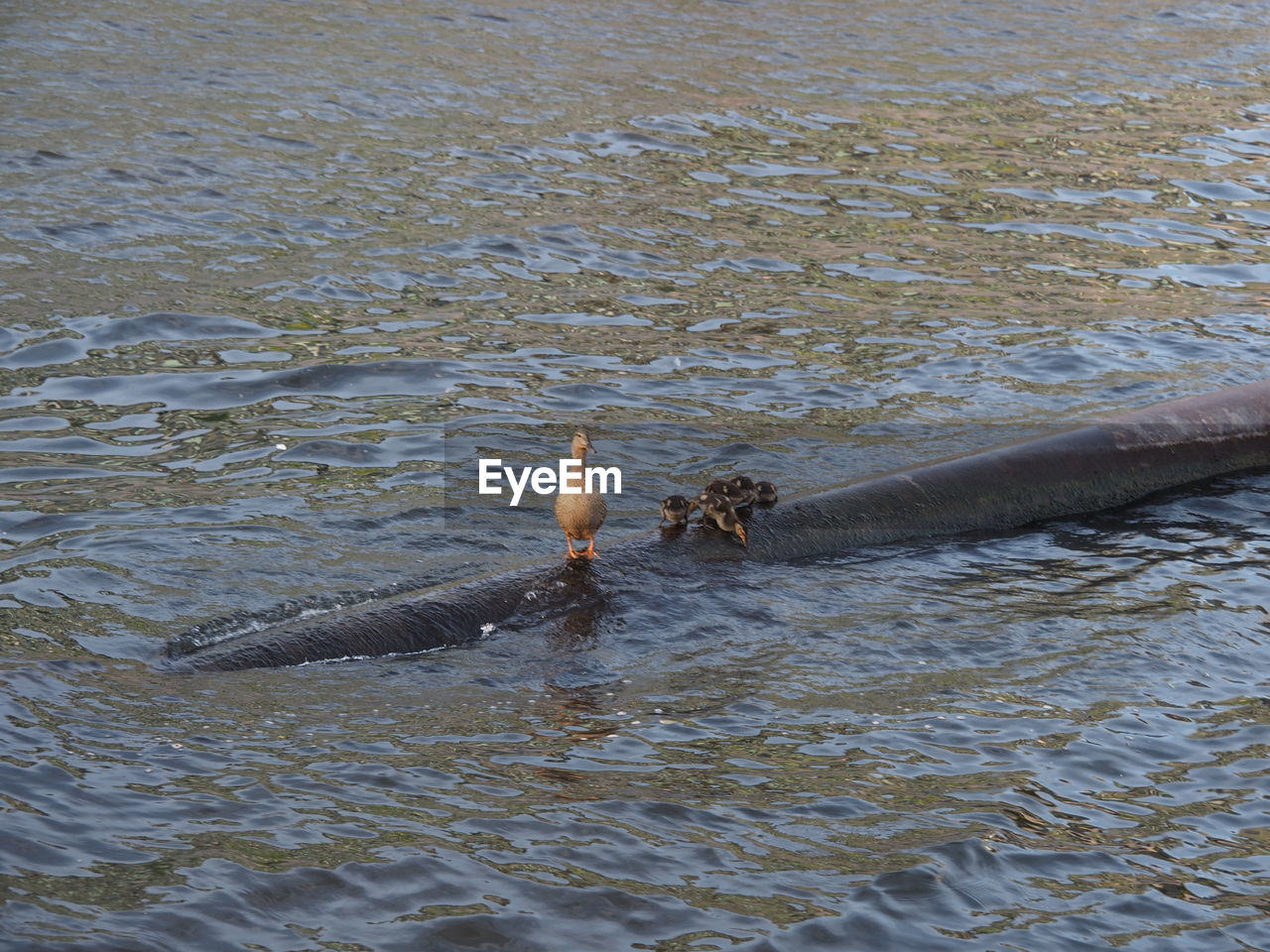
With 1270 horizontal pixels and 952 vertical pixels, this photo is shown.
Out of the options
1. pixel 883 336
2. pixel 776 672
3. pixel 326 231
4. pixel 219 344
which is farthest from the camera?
pixel 326 231

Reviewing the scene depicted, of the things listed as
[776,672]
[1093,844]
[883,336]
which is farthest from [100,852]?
[883,336]

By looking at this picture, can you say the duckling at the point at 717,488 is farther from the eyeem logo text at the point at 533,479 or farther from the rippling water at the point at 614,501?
the eyeem logo text at the point at 533,479

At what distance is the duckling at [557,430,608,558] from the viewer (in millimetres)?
6766

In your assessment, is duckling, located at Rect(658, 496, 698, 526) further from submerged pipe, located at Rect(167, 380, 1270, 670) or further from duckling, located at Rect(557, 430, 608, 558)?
duckling, located at Rect(557, 430, 608, 558)

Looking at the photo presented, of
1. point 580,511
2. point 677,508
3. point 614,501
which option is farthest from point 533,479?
point 580,511

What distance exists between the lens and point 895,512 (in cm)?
787

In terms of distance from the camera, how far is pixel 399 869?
5070 millimetres

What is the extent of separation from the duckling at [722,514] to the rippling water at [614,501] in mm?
219

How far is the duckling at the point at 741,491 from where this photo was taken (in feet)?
24.1

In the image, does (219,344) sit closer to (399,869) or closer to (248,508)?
(248,508)

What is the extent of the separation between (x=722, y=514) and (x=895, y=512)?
1114 millimetres

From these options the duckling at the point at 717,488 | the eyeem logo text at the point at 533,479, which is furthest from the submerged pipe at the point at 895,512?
the eyeem logo text at the point at 533,479

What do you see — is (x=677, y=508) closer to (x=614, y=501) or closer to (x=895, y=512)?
(x=895, y=512)

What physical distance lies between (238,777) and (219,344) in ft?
19.4
